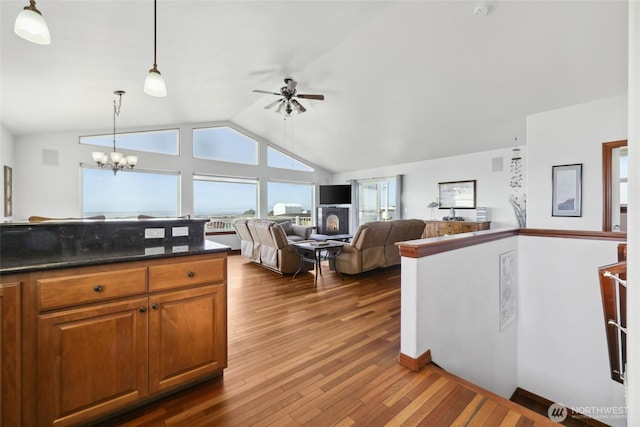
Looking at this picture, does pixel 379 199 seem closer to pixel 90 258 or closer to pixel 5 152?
pixel 90 258

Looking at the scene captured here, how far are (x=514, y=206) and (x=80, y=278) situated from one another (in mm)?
6389

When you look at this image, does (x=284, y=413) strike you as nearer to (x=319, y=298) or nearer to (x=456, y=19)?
(x=319, y=298)

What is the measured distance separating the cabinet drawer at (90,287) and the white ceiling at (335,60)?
2191mm

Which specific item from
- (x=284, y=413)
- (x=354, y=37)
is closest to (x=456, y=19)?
(x=354, y=37)

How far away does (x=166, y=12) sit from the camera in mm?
2490

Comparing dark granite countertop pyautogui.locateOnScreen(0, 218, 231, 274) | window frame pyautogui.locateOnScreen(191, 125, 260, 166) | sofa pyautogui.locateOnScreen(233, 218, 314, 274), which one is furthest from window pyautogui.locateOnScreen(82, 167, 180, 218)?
dark granite countertop pyautogui.locateOnScreen(0, 218, 231, 274)

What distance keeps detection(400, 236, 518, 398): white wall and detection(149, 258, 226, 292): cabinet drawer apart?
137cm

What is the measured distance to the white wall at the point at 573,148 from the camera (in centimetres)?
364

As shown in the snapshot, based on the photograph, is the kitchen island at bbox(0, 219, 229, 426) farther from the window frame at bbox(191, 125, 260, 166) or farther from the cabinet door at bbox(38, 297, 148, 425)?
the window frame at bbox(191, 125, 260, 166)

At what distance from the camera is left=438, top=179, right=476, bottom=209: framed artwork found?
6.40 m

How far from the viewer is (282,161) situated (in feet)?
28.3

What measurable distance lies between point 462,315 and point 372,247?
2.24m

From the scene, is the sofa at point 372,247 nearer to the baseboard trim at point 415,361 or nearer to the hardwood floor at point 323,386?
the hardwood floor at point 323,386

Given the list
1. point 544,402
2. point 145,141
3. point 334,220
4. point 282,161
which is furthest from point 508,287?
point 145,141
